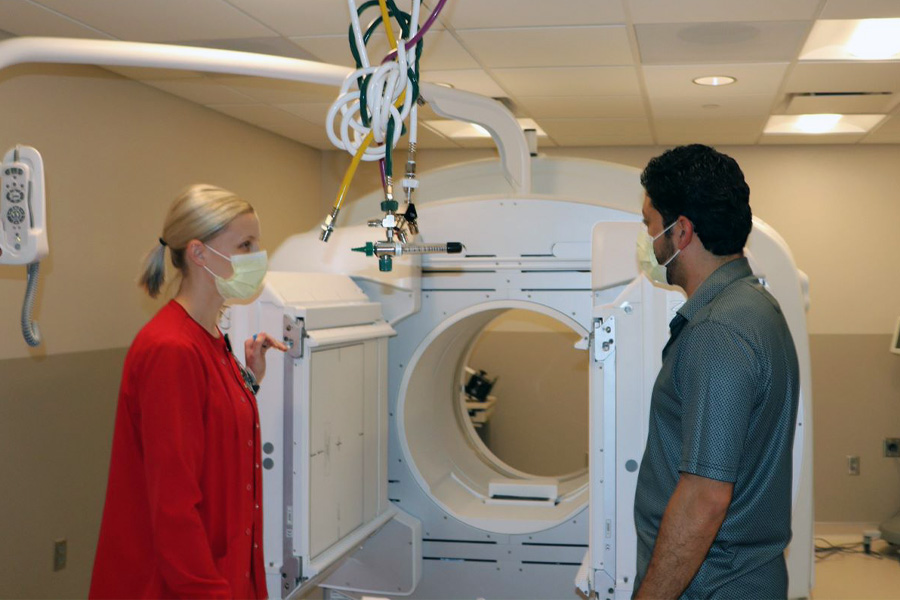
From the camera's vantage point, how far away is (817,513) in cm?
520

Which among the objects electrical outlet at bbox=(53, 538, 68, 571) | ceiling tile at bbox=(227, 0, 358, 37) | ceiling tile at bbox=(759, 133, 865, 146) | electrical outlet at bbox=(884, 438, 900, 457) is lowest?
electrical outlet at bbox=(53, 538, 68, 571)

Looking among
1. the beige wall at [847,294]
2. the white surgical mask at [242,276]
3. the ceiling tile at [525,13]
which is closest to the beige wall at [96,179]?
the ceiling tile at [525,13]

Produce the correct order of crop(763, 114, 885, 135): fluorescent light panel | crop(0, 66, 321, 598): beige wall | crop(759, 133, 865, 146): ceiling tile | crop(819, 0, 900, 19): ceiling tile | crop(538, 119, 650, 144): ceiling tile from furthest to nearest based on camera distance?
crop(759, 133, 865, 146): ceiling tile
crop(538, 119, 650, 144): ceiling tile
crop(763, 114, 885, 135): fluorescent light panel
crop(0, 66, 321, 598): beige wall
crop(819, 0, 900, 19): ceiling tile

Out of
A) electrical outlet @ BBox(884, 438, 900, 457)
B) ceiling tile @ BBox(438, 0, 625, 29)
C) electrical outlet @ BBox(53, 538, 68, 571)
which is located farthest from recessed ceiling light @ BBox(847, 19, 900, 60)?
electrical outlet @ BBox(53, 538, 68, 571)

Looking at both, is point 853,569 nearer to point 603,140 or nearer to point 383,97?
point 603,140

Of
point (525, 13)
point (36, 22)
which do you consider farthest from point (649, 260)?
point (36, 22)

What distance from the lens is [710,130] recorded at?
4.85 meters

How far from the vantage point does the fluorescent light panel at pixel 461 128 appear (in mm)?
4645

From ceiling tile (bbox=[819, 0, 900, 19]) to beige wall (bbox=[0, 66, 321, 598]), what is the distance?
8.50ft

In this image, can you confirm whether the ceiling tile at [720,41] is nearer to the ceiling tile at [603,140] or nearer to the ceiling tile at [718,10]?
the ceiling tile at [718,10]

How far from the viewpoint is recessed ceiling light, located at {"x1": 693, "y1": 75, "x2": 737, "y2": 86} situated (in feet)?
11.8

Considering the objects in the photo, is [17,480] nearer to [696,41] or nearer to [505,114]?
[505,114]

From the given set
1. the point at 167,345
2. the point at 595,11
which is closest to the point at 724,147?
the point at 595,11

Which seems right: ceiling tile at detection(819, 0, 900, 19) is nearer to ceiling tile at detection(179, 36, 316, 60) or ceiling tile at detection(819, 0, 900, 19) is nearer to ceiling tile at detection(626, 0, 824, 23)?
ceiling tile at detection(626, 0, 824, 23)
